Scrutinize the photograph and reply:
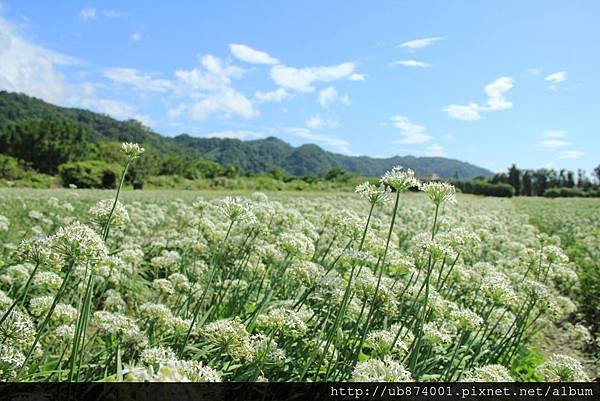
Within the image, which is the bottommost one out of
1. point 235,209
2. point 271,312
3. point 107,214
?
point 271,312

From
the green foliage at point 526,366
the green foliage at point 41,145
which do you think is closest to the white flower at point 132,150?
the green foliage at point 526,366

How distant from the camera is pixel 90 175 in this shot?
56.1m

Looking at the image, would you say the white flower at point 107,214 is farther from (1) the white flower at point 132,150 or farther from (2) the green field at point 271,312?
(1) the white flower at point 132,150

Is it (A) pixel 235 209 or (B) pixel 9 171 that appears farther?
(B) pixel 9 171

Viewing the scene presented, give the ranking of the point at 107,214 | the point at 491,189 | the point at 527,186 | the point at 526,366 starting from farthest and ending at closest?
the point at 527,186, the point at 491,189, the point at 526,366, the point at 107,214

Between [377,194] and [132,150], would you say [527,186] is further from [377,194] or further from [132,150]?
[132,150]

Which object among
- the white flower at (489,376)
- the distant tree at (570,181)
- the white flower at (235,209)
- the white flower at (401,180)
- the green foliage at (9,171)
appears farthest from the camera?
the distant tree at (570,181)

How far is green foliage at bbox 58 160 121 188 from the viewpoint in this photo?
5500 cm

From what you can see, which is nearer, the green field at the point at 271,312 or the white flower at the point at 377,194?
the green field at the point at 271,312

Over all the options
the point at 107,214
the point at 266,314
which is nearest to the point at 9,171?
the point at 266,314

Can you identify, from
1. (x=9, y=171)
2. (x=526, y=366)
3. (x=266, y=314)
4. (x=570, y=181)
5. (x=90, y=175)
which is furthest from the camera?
(x=570, y=181)

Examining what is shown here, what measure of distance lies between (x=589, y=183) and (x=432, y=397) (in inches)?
6092

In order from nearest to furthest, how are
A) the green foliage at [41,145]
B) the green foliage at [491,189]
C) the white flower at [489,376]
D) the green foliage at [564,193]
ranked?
the white flower at [489,376]
the green foliage at [41,145]
the green foliage at [491,189]
the green foliage at [564,193]

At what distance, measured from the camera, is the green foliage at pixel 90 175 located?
5500 centimetres
